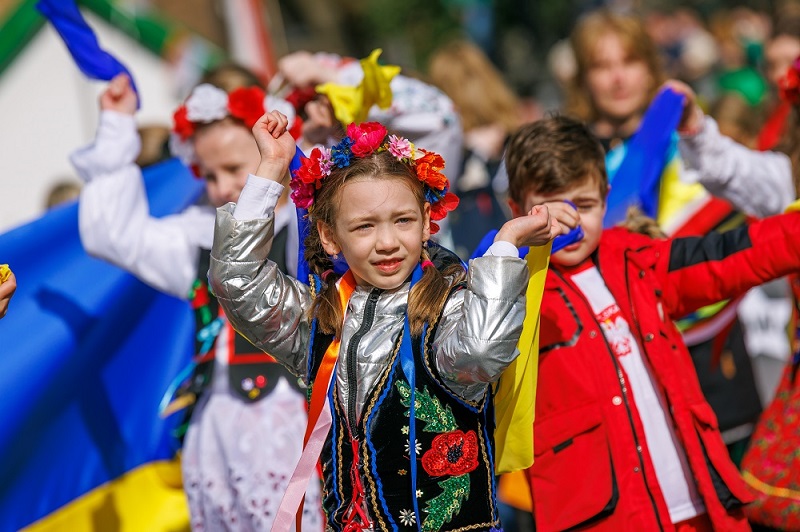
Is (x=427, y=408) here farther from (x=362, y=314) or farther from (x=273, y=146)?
(x=273, y=146)

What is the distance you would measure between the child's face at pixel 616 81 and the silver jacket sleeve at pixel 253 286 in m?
2.62

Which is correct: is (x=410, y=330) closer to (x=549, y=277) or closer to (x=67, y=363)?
(x=549, y=277)

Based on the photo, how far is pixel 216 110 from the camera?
419 centimetres

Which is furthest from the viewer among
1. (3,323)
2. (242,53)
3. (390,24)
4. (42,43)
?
(390,24)

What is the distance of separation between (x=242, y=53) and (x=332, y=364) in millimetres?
8660

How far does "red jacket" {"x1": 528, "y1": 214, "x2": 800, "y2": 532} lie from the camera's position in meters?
3.26

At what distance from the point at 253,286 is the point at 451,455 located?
27.0 inches

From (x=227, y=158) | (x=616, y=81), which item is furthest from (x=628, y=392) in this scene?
(x=616, y=81)

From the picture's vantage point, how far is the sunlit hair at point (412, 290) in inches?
113

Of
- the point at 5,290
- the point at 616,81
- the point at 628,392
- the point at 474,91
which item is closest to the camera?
the point at 5,290

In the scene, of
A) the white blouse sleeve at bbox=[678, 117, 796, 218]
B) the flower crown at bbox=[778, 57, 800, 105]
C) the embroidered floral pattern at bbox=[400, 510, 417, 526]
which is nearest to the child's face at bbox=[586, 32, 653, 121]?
the white blouse sleeve at bbox=[678, 117, 796, 218]

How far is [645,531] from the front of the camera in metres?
3.25

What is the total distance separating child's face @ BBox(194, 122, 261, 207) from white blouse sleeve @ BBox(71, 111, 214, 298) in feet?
0.73

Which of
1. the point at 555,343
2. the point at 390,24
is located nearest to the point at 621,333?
the point at 555,343
